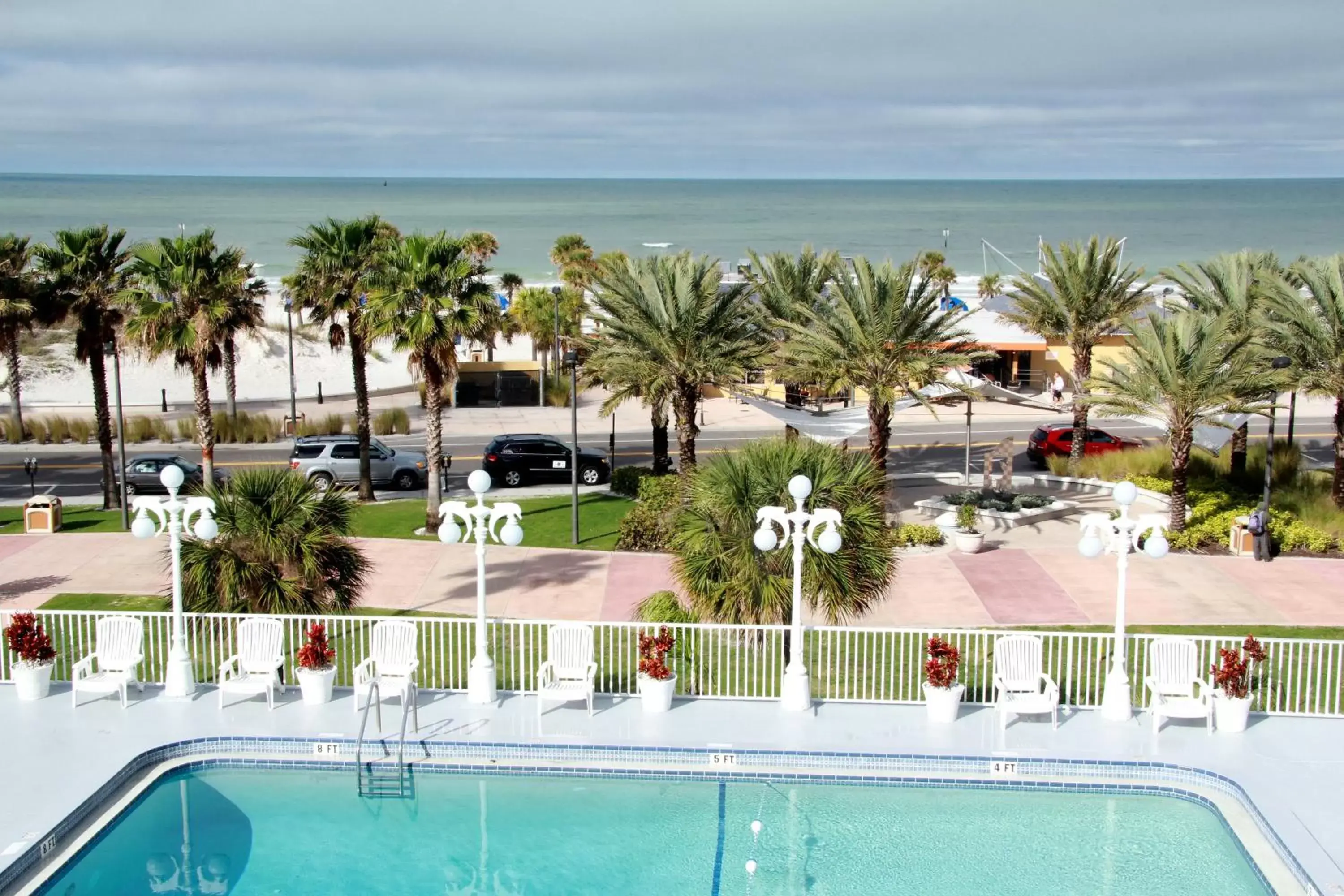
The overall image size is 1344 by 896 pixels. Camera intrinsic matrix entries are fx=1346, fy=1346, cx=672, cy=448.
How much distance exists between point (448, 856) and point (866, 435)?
30989 millimetres

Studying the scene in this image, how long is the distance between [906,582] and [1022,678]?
8661 mm

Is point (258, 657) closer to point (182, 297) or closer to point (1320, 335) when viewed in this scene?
point (182, 297)

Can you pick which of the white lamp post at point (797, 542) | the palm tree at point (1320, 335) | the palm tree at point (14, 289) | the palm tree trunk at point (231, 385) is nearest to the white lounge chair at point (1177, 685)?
the white lamp post at point (797, 542)

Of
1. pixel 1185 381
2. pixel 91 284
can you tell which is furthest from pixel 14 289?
pixel 1185 381

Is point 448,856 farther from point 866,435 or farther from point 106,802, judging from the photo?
point 866,435

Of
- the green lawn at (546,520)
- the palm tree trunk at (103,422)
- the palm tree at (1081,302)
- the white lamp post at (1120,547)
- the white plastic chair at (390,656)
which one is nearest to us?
the white lamp post at (1120,547)

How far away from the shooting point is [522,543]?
26359 millimetres

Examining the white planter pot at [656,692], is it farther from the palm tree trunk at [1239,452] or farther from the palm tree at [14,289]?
the palm tree at [14,289]

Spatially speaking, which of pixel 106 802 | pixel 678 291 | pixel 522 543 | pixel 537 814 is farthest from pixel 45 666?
pixel 678 291

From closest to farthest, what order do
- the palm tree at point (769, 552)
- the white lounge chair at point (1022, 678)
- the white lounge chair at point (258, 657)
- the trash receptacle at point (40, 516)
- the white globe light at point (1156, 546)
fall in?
the white globe light at point (1156, 546), the white lounge chair at point (1022, 678), the white lounge chair at point (258, 657), the palm tree at point (769, 552), the trash receptacle at point (40, 516)

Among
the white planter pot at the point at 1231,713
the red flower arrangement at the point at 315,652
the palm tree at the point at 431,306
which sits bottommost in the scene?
the white planter pot at the point at 1231,713

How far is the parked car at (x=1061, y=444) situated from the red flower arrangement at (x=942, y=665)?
22.9 m

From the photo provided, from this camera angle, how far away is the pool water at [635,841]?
41.3ft

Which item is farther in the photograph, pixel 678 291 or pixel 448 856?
pixel 678 291
